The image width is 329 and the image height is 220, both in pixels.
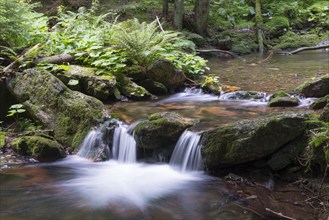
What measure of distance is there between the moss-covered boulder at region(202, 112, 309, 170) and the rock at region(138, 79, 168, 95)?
364cm

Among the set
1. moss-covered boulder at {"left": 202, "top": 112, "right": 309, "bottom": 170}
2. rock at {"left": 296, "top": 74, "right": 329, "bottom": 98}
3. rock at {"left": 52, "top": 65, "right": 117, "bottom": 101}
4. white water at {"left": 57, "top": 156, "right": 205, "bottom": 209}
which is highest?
rock at {"left": 52, "top": 65, "right": 117, "bottom": 101}

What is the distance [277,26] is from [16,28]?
1262 cm

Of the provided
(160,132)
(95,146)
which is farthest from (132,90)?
(160,132)

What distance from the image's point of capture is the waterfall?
5.03 meters

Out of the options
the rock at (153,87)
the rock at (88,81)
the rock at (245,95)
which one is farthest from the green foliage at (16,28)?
the rock at (245,95)

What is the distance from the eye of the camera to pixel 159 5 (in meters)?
18.1

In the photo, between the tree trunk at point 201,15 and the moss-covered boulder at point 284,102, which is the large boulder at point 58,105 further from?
the tree trunk at point 201,15

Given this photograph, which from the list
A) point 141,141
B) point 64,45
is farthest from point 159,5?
point 141,141

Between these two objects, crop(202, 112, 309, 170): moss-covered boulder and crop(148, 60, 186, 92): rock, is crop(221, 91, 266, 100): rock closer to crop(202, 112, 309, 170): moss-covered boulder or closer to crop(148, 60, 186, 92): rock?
crop(148, 60, 186, 92): rock

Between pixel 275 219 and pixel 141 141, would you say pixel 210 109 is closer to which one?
pixel 141 141

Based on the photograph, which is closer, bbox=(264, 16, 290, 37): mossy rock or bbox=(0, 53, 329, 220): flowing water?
bbox=(0, 53, 329, 220): flowing water

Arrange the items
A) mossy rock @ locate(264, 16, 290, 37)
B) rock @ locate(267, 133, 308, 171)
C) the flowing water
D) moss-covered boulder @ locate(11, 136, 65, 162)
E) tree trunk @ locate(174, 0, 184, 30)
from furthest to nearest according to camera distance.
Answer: mossy rock @ locate(264, 16, 290, 37), tree trunk @ locate(174, 0, 184, 30), moss-covered boulder @ locate(11, 136, 65, 162), rock @ locate(267, 133, 308, 171), the flowing water

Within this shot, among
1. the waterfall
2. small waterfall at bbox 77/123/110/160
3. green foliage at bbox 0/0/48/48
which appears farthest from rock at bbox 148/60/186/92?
the waterfall

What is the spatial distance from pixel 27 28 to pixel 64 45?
89 cm
